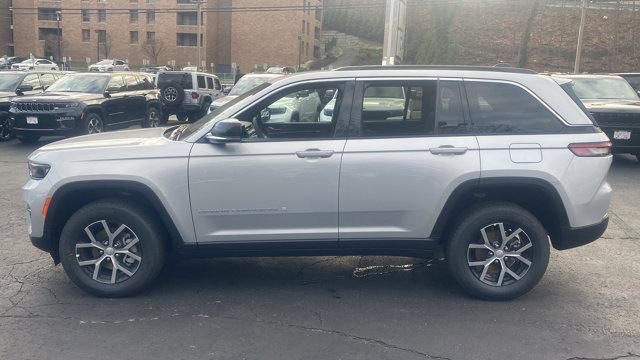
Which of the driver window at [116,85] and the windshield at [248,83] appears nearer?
the driver window at [116,85]

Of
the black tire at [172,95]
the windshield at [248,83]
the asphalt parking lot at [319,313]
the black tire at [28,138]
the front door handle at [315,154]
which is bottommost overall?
the black tire at [28,138]

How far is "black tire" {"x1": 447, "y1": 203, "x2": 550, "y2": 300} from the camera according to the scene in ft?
15.8

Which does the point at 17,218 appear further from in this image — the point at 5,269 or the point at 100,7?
the point at 100,7

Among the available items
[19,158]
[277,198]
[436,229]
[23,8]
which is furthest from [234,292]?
[23,8]

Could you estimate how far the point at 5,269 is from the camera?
18.1 feet

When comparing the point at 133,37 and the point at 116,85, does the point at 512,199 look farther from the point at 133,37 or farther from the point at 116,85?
the point at 133,37

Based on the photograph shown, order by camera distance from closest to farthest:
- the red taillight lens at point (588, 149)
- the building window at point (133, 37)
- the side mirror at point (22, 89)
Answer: the red taillight lens at point (588, 149) < the side mirror at point (22, 89) < the building window at point (133, 37)

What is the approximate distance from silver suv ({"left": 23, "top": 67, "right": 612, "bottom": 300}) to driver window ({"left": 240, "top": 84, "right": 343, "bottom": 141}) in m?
0.03

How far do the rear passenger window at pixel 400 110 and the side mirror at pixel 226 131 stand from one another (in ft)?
3.32

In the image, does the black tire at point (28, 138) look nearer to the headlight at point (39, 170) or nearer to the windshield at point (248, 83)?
the windshield at point (248, 83)

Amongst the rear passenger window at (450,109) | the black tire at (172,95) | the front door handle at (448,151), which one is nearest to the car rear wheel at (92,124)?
the black tire at (172,95)

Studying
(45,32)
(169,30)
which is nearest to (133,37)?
(169,30)

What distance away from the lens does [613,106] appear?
38.5ft

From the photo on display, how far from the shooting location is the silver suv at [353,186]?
4.70 metres
